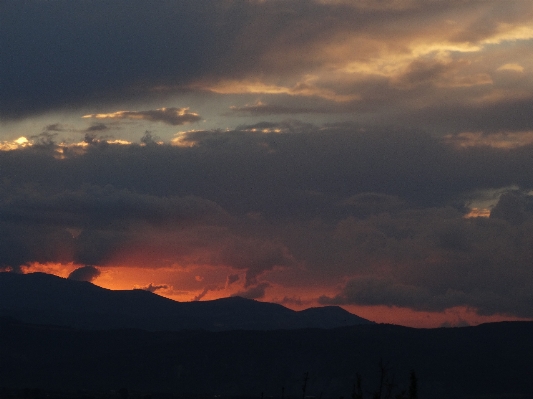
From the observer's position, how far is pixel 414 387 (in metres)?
70.2

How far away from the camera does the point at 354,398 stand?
86.8 m

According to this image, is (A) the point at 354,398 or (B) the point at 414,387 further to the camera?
(A) the point at 354,398

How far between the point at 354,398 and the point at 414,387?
58.2ft
